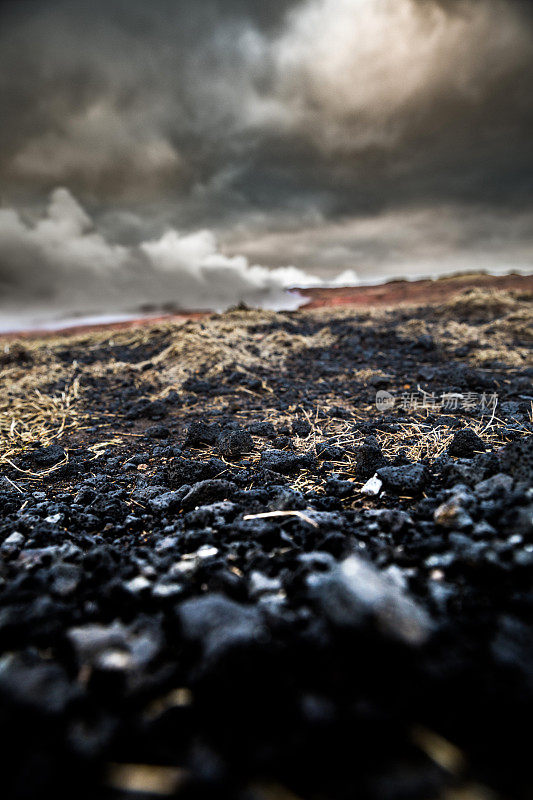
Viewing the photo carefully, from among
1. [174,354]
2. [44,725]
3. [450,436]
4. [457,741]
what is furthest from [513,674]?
[174,354]

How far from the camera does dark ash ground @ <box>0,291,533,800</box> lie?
651mm

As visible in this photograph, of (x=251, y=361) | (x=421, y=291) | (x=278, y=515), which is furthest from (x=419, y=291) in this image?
(x=278, y=515)

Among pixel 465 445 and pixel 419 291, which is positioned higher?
pixel 419 291

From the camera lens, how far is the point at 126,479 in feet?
6.87

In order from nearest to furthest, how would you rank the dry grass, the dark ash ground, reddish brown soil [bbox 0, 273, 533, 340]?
the dark ash ground < the dry grass < reddish brown soil [bbox 0, 273, 533, 340]

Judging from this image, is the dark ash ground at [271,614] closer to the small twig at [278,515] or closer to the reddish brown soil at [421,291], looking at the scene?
the small twig at [278,515]

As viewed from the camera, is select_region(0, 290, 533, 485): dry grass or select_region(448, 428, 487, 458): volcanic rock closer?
select_region(448, 428, 487, 458): volcanic rock

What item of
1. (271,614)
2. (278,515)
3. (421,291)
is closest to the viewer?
(271,614)

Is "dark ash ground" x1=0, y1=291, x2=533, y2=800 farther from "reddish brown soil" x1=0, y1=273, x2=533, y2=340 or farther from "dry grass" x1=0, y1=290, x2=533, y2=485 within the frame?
"reddish brown soil" x1=0, y1=273, x2=533, y2=340

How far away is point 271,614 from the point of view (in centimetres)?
95

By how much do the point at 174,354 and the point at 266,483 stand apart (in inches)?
139

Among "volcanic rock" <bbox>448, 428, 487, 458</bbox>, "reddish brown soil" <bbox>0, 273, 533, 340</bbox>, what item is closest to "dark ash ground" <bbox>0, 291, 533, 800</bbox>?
"volcanic rock" <bbox>448, 428, 487, 458</bbox>

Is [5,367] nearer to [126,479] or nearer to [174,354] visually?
[174,354]

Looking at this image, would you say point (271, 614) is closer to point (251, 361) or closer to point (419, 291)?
point (251, 361)
